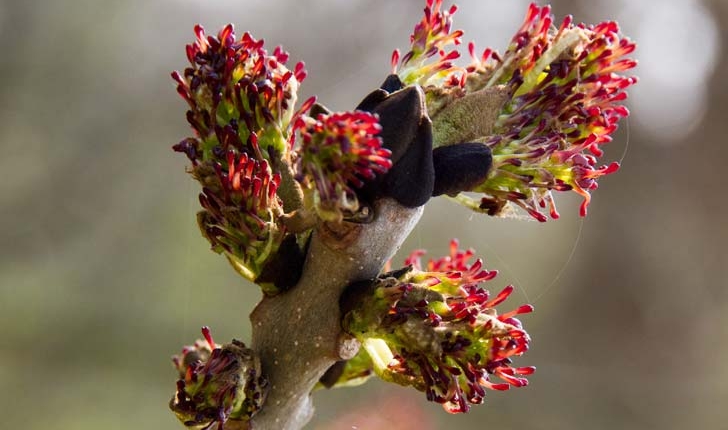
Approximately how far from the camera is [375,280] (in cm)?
87

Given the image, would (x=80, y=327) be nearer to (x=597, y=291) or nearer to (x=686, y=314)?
(x=597, y=291)

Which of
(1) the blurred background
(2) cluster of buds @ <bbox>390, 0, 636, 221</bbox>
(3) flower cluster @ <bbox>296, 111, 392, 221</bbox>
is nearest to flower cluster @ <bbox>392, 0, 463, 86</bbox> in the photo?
(2) cluster of buds @ <bbox>390, 0, 636, 221</bbox>

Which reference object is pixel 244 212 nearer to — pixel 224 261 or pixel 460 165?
pixel 460 165

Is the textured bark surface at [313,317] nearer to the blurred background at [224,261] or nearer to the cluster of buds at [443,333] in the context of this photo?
the cluster of buds at [443,333]

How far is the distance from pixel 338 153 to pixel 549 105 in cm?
33

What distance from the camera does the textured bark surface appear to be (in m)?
0.86

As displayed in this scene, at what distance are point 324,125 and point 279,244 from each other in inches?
8.5

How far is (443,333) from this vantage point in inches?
32.1

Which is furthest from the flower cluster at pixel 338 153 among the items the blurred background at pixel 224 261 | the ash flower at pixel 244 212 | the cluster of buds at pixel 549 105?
the blurred background at pixel 224 261

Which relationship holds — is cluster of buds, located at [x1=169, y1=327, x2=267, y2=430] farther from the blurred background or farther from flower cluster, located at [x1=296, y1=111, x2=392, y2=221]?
the blurred background

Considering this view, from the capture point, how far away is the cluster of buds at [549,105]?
0.90m

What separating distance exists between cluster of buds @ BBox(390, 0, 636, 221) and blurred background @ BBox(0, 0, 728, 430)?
3431 mm

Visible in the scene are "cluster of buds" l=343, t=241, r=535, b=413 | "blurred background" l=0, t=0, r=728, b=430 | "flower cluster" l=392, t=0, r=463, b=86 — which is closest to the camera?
"cluster of buds" l=343, t=241, r=535, b=413

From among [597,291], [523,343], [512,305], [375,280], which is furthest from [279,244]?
[597,291]
